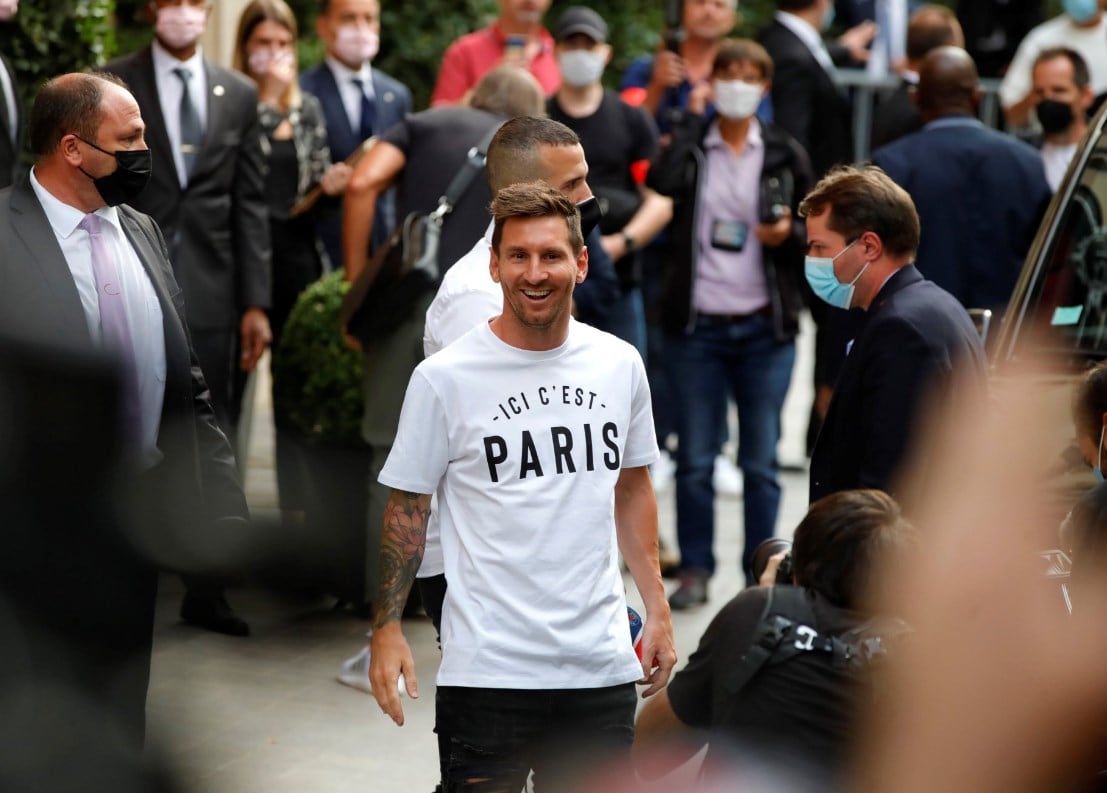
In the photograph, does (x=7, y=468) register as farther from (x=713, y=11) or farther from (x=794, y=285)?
(x=713, y=11)

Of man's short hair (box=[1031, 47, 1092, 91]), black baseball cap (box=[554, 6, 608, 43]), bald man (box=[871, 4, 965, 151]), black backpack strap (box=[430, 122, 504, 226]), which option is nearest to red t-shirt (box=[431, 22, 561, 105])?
black baseball cap (box=[554, 6, 608, 43])

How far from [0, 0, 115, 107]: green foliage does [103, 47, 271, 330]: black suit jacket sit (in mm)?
386

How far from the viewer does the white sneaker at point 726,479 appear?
9094mm

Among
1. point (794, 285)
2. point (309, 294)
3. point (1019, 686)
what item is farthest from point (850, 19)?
point (1019, 686)

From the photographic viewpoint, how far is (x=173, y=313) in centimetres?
435

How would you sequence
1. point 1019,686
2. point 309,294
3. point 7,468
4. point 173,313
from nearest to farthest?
point 7,468
point 1019,686
point 173,313
point 309,294

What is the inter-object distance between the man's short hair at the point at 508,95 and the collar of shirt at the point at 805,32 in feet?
10.4

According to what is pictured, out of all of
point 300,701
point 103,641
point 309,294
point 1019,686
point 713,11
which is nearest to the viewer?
point 1019,686

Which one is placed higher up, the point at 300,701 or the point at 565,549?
the point at 565,549

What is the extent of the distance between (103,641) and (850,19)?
943 cm

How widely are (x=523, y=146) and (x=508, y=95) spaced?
1940 millimetres

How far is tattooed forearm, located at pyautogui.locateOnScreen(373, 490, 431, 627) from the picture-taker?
3.65m

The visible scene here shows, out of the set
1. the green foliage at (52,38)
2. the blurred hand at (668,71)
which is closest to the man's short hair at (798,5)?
the blurred hand at (668,71)

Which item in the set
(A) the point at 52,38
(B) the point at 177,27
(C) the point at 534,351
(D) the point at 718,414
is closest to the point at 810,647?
(C) the point at 534,351
